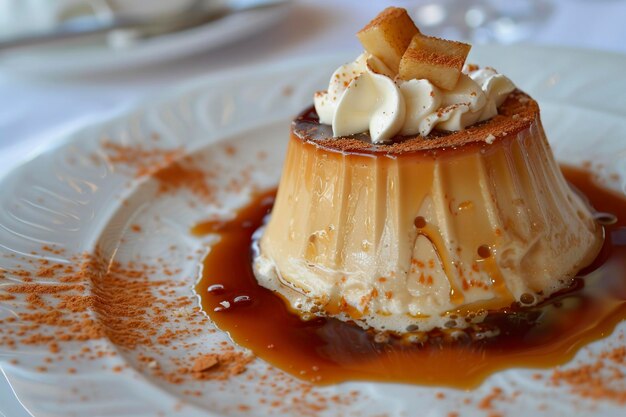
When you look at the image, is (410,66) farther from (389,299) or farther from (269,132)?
(269,132)

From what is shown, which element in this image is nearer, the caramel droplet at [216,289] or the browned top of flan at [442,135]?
the browned top of flan at [442,135]

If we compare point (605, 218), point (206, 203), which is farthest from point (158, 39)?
point (605, 218)

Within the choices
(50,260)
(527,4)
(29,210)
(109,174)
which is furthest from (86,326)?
(527,4)

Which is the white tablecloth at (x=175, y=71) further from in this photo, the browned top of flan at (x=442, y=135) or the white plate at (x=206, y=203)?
the browned top of flan at (x=442, y=135)

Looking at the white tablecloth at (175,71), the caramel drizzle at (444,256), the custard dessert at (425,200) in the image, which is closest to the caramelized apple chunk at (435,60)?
the custard dessert at (425,200)

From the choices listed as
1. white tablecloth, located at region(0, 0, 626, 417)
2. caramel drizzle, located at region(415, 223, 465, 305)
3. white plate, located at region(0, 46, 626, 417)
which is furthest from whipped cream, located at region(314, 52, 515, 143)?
white tablecloth, located at region(0, 0, 626, 417)

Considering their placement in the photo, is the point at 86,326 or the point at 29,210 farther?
the point at 29,210
